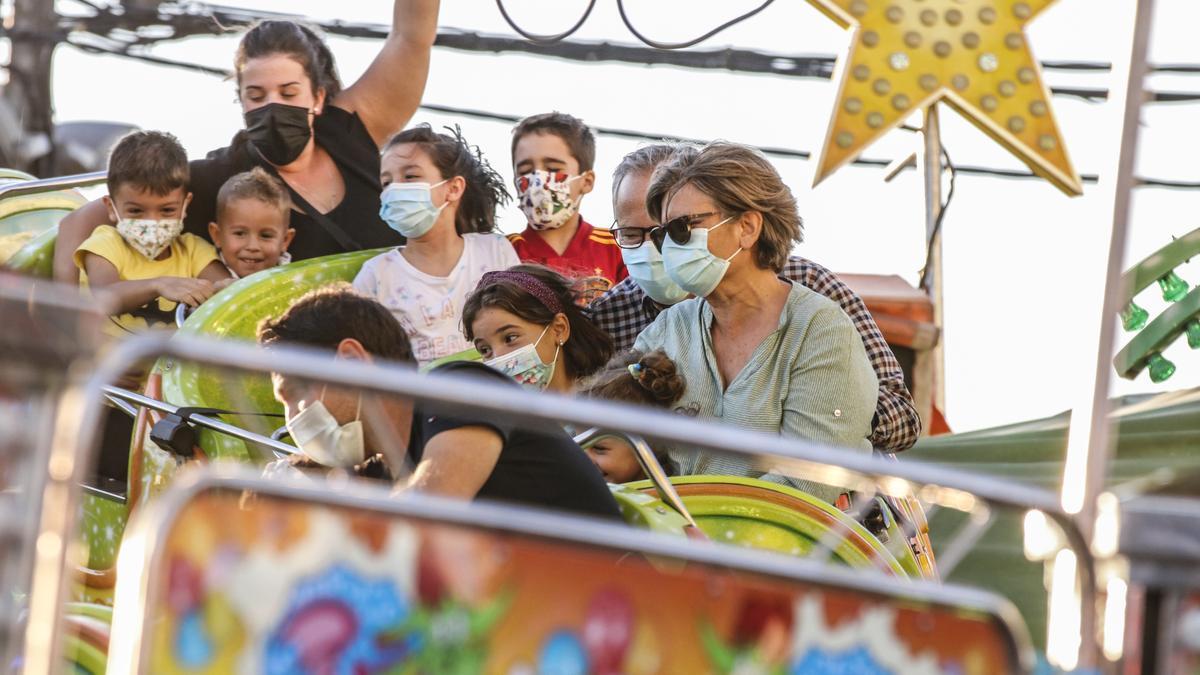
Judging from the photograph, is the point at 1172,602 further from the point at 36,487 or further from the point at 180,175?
the point at 180,175

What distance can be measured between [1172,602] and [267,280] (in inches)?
97.1

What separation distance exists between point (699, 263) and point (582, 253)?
3.26 ft

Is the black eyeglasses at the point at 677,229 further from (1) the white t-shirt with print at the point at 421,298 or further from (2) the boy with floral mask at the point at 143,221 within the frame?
(2) the boy with floral mask at the point at 143,221

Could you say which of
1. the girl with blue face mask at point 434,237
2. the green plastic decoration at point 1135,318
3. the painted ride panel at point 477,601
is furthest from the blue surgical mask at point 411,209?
the painted ride panel at point 477,601

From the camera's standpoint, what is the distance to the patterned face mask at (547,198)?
4.27 meters

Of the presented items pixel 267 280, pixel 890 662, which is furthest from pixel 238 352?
pixel 267 280

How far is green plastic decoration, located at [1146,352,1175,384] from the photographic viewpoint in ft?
16.9

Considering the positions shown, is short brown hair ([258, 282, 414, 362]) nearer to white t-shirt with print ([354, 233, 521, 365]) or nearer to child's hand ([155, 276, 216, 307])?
white t-shirt with print ([354, 233, 521, 365])

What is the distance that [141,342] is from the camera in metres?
1.34

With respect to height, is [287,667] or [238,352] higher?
[238,352]

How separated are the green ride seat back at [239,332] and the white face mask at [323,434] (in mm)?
740

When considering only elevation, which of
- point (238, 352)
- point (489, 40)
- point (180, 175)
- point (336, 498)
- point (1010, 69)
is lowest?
point (336, 498)

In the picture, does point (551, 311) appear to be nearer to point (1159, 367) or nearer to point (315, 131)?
point (315, 131)

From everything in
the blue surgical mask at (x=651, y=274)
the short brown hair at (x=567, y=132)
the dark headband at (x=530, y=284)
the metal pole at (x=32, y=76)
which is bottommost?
the dark headband at (x=530, y=284)
